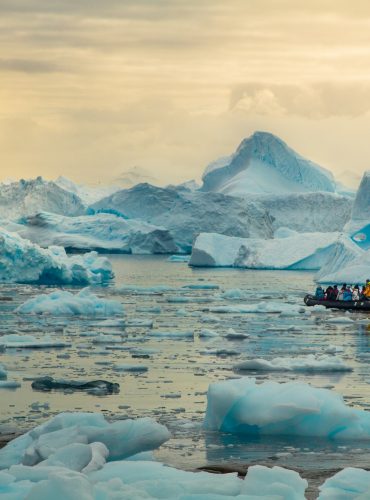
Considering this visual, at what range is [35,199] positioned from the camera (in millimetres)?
81062

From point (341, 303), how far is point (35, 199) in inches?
2158

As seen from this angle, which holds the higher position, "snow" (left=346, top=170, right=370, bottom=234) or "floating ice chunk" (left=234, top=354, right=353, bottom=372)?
"snow" (left=346, top=170, right=370, bottom=234)

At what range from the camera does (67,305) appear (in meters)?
25.5

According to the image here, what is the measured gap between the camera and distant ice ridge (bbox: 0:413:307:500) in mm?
7035

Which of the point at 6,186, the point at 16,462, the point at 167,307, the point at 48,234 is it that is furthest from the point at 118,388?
the point at 6,186

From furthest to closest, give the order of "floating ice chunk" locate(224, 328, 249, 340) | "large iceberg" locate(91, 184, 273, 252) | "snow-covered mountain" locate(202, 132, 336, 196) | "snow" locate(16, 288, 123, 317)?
"snow-covered mountain" locate(202, 132, 336, 196), "large iceberg" locate(91, 184, 273, 252), "snow" locate(16, 288, 123, 317), "floating ice chunk" locate(224, 328, 249, 340)

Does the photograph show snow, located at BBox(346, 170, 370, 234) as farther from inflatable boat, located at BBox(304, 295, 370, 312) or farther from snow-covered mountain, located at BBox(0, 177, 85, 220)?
snow-covered mountain, located at BBox(0, 177, 85, 220)

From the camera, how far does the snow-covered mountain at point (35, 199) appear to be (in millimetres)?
80375

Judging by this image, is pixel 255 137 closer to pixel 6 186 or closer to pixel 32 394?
pixel 6 186

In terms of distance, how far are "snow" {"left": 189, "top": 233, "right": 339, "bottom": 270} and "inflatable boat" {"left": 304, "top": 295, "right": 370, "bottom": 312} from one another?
68.0ft

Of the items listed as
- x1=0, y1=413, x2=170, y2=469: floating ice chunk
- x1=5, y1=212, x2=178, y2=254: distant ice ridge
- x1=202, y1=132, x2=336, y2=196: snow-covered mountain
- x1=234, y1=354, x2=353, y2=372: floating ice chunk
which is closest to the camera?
x1=0, y1=413, x2=170, y2=469: floating ice chunk

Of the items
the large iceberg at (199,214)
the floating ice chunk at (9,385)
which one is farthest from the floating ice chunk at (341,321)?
the large iceberg at (199,214)

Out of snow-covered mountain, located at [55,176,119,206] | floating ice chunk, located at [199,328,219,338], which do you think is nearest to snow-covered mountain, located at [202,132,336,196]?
snow-covered mountain, located at [55,176,119,206]

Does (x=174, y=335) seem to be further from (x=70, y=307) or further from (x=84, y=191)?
(x=84, y=191)
